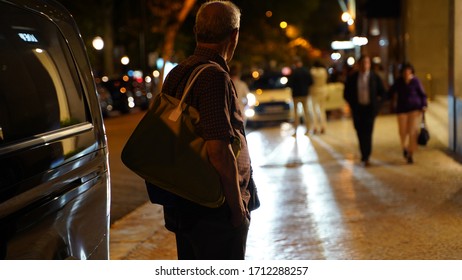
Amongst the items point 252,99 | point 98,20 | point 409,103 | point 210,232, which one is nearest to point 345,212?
point 409,103

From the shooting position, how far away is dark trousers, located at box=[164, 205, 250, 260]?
3.53m

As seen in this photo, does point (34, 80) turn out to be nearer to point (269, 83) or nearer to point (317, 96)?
point (317, 96)

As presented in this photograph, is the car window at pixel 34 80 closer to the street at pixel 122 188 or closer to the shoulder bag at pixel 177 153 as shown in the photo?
the shoulder bag at pixel 177 153

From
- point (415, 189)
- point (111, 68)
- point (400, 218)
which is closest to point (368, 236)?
point (400, 218)

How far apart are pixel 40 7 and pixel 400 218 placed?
5.29 meters

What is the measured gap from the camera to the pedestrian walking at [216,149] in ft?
11.0

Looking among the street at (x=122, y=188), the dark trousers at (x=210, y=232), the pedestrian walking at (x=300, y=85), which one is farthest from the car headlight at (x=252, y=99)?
the dark trousers at (x=210, y=232)

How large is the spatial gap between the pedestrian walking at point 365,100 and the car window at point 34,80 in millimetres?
8763

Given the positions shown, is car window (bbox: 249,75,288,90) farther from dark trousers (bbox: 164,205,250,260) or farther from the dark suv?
dark trousers (bbox: 164,205,250,260)

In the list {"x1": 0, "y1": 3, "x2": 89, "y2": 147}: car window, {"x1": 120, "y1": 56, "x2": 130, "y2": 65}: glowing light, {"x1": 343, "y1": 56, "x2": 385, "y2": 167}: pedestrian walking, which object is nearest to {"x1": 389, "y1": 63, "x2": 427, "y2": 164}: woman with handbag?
{"x1": 343, "y1": 56, "x2": 385, "y2": 167}: pedestrian walking

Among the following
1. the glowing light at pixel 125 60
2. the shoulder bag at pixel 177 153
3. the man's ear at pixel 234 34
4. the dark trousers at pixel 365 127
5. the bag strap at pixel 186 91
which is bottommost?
the glowing light at pixel 125 60

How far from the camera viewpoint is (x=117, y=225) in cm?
873

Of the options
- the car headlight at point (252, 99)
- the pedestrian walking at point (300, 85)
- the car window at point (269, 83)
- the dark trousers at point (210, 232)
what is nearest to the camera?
the dark trousers at point (210, 232)

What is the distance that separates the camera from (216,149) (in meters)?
3.35
